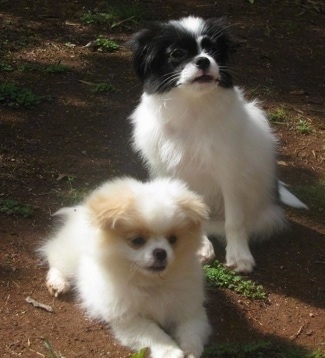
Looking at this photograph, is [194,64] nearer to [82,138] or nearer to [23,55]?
[82,138]

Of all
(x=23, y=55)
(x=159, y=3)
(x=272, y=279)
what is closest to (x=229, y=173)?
(x=272, y=279)

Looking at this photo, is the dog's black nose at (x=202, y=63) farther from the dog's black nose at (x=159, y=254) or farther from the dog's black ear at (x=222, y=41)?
the dog's black nose at (x=159, y=254)

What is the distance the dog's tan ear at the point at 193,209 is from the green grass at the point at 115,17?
4345mm

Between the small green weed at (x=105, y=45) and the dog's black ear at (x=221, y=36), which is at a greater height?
the dog's black ear at (x=221, y=36)

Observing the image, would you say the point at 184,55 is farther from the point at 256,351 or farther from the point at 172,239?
the point at 256,351

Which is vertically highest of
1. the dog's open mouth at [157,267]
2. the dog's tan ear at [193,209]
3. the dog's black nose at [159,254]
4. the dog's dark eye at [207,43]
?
the dog's dark eye at [207,43]

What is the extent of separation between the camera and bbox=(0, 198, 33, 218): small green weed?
4422 millimetres

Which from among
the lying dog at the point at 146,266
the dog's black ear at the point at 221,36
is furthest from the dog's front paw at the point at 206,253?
the dog's black ear at the point at 221,36

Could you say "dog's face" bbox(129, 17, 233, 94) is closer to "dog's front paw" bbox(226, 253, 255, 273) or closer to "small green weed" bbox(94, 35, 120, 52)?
"dog's front paw" bbox(226, 253, 255, 273)

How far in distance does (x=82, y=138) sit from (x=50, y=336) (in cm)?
226

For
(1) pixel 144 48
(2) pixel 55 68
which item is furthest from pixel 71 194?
(2) pixel 55 68

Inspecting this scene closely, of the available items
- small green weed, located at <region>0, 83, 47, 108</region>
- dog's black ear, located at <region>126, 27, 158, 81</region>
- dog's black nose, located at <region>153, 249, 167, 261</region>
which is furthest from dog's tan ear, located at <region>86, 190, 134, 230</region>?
small green weed, located at <region>0, 83, 47, 108</region>

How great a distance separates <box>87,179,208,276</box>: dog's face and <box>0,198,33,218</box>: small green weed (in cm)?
104

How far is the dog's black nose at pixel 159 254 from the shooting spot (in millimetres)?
3305
